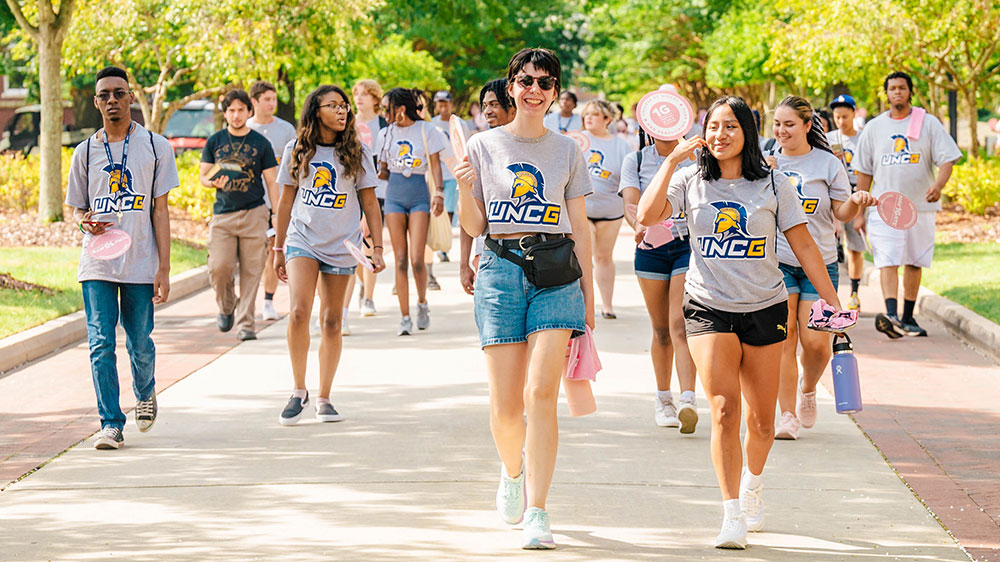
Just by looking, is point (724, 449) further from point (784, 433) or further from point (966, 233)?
point (966, 233)

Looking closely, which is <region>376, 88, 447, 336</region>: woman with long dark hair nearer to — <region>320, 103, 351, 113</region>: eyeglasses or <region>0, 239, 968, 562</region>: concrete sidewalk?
<region>0, 239, 968, 562</region>: concrete sidewalk

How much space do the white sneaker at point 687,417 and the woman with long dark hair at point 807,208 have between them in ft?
1.49

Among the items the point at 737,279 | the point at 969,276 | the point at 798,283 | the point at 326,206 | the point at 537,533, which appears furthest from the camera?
the point at 969,276

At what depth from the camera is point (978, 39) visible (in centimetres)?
2298

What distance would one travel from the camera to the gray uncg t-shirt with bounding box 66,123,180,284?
7.29 meters

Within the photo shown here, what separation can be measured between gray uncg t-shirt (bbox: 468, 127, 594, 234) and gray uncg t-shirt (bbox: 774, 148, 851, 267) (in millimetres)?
2197

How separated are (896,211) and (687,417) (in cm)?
263

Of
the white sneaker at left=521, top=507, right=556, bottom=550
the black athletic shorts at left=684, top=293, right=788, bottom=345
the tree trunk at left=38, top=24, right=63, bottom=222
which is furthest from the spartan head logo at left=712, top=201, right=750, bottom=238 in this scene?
the tree trunk at left=38, top=24, right=63, bottom=222

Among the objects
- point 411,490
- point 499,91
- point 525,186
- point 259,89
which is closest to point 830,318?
point 525,186

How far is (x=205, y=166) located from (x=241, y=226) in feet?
1.80

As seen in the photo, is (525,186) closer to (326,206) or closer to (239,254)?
(326,206)

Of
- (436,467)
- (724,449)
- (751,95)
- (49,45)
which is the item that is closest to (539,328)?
(724,449)

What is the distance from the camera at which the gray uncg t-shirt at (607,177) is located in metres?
12.0

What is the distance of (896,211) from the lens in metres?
9.19
